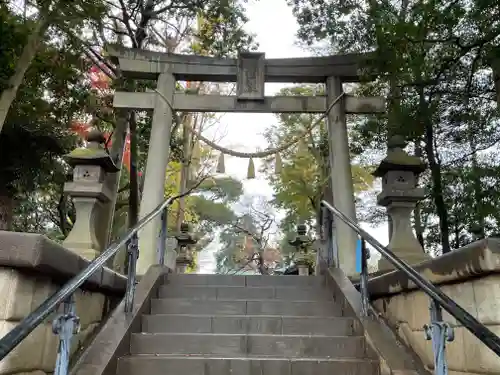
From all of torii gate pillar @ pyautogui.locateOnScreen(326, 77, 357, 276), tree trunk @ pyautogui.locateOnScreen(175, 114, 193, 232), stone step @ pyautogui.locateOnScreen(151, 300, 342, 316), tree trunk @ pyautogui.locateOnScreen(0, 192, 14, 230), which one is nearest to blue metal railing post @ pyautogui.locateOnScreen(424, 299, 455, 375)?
stone step @ pyautogui.locateOnScreen(151, 300, 342, 316)

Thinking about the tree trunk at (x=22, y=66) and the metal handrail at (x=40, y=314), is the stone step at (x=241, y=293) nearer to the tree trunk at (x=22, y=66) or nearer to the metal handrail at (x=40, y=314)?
the metal handrail at (x=40, y=314)

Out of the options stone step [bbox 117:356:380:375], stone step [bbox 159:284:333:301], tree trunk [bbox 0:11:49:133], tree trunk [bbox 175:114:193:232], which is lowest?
stone step [bbox 117:356:380:375]

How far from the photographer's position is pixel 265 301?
15.5 feet

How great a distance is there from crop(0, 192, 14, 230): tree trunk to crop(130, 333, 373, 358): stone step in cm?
861

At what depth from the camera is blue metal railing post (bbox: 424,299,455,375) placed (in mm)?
2254

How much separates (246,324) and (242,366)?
2.45ft

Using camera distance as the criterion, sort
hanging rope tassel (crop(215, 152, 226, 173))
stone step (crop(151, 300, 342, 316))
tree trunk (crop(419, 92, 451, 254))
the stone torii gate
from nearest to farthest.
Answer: stone step (crop(151, 300, 342, 316))
the stone torii gate
tree trunk (crop(419, 92, 451, 254))
hanging rope tassel (crop(215, 152, 226, 173))

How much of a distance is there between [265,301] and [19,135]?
8242 mm

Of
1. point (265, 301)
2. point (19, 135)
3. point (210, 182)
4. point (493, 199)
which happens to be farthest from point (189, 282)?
point (210, 182)

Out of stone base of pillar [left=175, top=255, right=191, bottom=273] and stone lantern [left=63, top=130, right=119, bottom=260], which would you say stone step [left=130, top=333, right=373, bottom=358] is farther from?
stone base of pillar [left=175, top=255, right=191, bottom=273]

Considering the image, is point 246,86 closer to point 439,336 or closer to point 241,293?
point 241,293

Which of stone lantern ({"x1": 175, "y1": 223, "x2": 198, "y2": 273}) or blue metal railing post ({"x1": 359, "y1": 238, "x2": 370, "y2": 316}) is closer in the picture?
blue metal railing post ({"x1": 359, "y1": 238, "x2": 370, "y2": 316})

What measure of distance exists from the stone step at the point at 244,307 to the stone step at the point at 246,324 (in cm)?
30

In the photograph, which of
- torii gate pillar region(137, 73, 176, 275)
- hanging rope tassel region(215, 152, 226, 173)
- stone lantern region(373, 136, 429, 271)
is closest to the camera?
stone lantern region(373, 136, 429, 271)
